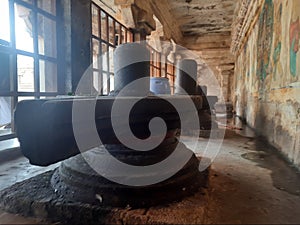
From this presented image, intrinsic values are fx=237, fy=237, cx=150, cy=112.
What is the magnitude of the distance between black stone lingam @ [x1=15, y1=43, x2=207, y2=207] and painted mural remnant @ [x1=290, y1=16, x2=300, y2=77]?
984 millimetres

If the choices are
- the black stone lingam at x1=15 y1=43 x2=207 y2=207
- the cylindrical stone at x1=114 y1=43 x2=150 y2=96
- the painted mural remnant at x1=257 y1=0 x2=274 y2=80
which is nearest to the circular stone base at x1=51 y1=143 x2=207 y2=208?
the black stone lingam at x1=15 y1=43 x2=207 y2=207

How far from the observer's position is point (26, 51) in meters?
1.97

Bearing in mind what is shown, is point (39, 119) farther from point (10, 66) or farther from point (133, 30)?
point (133, 30)

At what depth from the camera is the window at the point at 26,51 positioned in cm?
180

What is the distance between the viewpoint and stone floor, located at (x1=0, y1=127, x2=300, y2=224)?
0.93 metres

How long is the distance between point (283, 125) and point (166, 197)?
4.95 ft

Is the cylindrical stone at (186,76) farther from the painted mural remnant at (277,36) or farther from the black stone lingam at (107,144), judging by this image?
the black stone lingam at (107,144)

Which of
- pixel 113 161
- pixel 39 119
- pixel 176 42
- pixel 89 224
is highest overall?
pixel 176 42

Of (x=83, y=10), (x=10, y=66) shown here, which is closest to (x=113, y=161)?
(x=10, y=66)

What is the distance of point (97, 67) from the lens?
2.91 meters

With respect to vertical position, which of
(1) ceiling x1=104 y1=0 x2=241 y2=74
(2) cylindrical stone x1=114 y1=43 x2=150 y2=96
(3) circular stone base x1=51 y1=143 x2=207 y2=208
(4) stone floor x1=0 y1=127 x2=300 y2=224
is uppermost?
(1) ceiling x1=104 y1=0 x2=241 y2=74

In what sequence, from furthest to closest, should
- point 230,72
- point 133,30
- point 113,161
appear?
point 230,72 < point 133,30 < point 113,161

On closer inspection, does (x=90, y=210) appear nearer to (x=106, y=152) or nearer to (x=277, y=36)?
(x=106, y=152)

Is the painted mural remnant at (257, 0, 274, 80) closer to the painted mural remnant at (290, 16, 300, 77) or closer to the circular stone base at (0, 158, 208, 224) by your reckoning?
the painted mural remnant at (290, 16, 300, 77)
